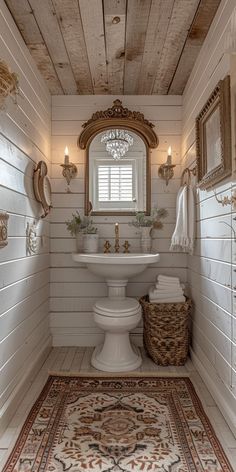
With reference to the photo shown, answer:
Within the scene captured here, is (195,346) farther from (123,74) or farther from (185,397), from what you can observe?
(123,74)

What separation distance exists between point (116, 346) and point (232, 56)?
1811 millimetres

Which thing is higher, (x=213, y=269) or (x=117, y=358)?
(x=213, y=269)

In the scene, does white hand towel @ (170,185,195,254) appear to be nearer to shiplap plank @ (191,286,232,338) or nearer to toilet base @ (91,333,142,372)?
shiplap plank @ (191,286,232,338)

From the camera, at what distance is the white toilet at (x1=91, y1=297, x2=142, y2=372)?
204cm

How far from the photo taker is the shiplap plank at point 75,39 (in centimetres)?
160

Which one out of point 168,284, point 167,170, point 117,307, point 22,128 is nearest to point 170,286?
point 168,284

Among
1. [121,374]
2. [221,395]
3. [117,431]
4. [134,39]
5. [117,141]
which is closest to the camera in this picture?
[117,431]

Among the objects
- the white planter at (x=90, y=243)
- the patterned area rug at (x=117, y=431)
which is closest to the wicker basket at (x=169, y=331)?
the patterned area rug at (x=117, y=431)

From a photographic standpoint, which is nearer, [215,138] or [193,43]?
[215,138]

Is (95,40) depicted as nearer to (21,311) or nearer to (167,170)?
(167,170)

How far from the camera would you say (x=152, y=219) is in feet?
8.33

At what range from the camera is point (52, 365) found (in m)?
2.17

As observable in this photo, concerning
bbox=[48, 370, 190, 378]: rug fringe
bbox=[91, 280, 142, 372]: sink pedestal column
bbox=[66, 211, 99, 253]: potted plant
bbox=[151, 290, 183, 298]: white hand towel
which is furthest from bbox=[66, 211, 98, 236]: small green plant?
bbox=[48, 370, 190, 378]: rug fringe

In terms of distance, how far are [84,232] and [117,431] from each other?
55.5 inches
